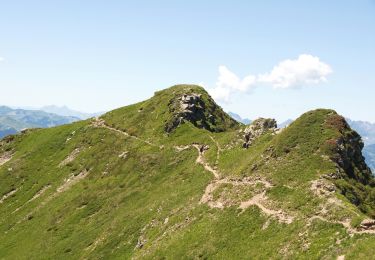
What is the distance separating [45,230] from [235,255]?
177 feet

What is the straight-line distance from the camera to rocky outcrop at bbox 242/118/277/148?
274 feet

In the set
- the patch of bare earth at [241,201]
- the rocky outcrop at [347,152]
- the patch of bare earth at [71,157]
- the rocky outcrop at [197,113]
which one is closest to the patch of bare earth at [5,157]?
the patch of bare earth at [71,157]

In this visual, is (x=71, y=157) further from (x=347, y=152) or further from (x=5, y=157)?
(x=347, y=152)

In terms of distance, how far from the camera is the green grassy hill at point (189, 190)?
50.1 m

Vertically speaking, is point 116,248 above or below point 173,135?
below

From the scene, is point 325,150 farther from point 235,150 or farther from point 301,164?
point 235,150

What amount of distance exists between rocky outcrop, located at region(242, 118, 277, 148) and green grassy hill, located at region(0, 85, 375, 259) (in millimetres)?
271

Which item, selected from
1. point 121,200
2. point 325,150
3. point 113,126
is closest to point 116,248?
point 121,200

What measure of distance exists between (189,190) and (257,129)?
21.6 m

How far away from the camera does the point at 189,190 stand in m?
74.3

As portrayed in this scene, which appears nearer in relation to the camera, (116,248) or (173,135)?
(116,248)

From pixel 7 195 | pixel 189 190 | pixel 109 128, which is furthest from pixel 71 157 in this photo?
pixel 189 190

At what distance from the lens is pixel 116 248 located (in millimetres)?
69312

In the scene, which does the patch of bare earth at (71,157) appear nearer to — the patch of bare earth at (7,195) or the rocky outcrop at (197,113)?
the patch of bare earth at (7,195)
